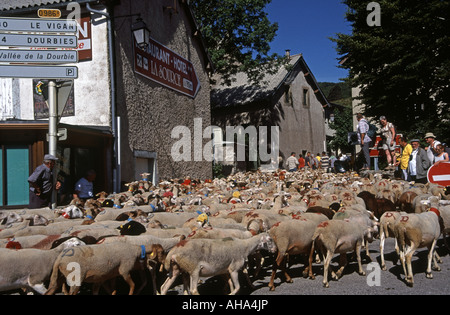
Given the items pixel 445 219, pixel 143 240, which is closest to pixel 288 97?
pixel 445 219

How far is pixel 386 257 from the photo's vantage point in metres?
7.77

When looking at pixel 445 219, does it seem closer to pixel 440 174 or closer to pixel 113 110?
pixel 440 174

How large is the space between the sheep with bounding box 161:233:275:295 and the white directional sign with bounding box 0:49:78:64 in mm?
4235

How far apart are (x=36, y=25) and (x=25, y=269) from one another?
452 centimetres

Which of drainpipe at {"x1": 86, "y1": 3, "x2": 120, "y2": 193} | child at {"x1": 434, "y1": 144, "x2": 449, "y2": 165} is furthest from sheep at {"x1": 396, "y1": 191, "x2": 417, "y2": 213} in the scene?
drainpipe at {"x1": 86, "y1": 3, "x2": 120, "y2": 193}

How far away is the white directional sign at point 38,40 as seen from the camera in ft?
24.2

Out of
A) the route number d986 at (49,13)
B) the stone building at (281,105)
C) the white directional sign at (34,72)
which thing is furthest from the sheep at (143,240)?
the stone building at (281,105)

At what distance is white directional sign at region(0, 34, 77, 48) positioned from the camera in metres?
7.37

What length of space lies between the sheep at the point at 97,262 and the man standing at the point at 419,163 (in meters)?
9.64

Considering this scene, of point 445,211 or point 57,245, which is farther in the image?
point 445,211

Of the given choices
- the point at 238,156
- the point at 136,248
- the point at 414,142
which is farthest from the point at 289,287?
the point at 238,156

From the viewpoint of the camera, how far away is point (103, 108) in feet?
48.0
